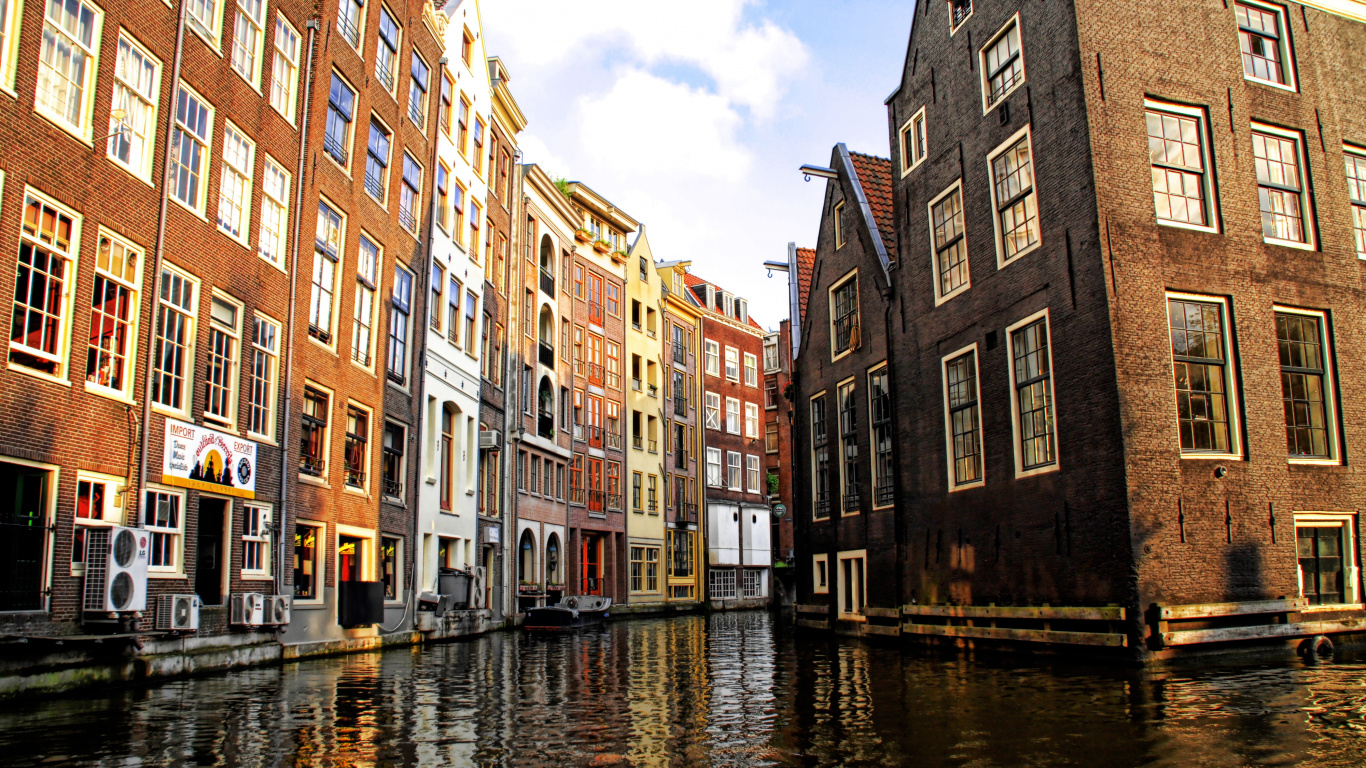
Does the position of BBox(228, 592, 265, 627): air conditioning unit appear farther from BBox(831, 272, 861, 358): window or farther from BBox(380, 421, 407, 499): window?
BBox(831, 272, 861, 358): window

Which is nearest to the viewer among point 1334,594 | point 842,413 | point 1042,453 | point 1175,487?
point 1175,487

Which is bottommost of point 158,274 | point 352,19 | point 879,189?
point 158,274

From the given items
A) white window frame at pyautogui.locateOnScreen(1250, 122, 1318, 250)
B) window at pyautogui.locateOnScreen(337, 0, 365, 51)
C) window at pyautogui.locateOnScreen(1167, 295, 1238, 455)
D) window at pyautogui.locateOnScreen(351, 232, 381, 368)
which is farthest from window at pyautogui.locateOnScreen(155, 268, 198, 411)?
white window frame at pyautogui.locateOnScreen(1250, 122, 1318, 250)

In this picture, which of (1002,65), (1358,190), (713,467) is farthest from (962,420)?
(713,467)

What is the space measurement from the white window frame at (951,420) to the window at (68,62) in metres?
16.1

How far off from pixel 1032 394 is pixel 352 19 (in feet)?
56.8

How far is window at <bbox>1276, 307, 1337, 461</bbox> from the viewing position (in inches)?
708

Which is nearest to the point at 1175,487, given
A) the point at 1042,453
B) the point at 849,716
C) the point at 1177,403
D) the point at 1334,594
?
the point at 1177,403

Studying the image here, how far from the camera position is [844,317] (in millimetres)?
28984

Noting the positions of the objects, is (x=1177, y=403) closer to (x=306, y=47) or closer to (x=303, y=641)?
(x=303, y=641)

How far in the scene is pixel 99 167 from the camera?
14844 millimetres

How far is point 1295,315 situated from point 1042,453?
509 centimetres

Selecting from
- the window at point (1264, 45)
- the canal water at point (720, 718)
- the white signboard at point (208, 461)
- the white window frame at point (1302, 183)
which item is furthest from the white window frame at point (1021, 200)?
the white signboard at point (208, 461)

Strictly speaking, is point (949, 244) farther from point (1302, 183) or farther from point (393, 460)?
point (393, 460)
